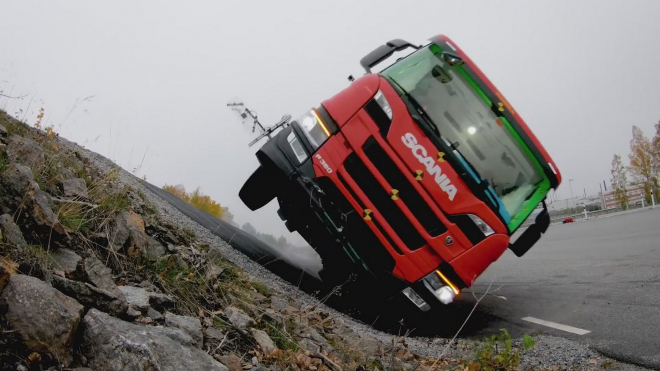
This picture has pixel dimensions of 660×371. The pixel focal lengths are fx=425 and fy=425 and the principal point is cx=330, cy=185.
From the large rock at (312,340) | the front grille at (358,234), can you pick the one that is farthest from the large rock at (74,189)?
the front grille at (358,234)

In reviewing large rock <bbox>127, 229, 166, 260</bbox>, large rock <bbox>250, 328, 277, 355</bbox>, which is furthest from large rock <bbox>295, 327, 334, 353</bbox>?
large rock <bbox>127, 229, 166, 260</bbox>

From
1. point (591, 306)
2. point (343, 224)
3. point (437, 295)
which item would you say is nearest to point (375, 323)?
point (437, 295)

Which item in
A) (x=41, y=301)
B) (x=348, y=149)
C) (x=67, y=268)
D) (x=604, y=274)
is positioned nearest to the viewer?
(x=41, y=301)

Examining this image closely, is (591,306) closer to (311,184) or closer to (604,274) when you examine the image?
(604,274)

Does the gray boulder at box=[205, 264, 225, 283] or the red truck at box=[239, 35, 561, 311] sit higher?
the red truck at box=[239, 35, 561, 311]

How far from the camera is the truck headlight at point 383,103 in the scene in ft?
13.4

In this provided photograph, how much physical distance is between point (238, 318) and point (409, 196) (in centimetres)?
202

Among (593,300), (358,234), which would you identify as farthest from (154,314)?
(593,300)

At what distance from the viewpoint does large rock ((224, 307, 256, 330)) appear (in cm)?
240

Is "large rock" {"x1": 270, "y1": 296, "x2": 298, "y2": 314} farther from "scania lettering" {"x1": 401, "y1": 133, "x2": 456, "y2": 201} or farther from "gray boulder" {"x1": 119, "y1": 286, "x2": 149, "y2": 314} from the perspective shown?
"scania lettering" {"x1": 401, "y1": 133, "x2": 456, "y2": 201}

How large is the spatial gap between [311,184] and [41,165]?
→ 2196mm

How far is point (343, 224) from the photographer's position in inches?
159

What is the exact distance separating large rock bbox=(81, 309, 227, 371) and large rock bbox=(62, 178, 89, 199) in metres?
1.41

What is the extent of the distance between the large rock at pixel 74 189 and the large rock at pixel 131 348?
1406 millimetres
